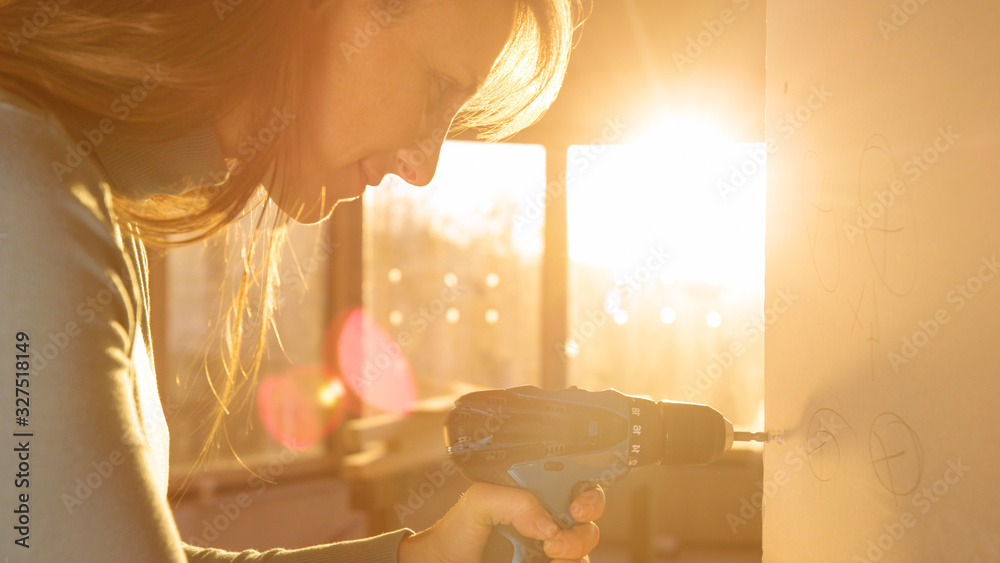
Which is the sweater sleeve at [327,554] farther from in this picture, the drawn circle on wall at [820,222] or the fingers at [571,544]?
the drawn circle on wall at [820,222]

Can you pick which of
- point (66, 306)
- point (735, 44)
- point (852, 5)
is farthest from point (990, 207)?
point (735, 44)

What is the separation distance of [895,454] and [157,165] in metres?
0.63

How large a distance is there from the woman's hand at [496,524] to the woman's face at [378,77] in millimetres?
366

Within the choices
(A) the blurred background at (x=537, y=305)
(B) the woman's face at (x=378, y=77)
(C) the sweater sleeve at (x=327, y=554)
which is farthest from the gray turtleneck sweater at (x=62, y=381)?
(A) the blurred background at (x=537, y=305)

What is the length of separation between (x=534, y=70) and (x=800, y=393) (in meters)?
0.53

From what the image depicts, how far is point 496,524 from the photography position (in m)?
0.75

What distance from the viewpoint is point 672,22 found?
216 centimetres

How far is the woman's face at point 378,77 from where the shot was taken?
64 centimetres

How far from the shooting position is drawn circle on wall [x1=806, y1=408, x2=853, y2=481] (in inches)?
24.0

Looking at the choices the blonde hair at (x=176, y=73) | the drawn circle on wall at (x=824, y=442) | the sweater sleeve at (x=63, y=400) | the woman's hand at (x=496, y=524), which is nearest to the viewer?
the sweater sleeve at (x=63, y=400)

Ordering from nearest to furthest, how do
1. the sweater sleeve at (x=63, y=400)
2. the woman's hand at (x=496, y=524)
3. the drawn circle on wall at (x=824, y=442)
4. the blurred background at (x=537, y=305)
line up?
1. the sweater sleeve at (x=63, y=400)
2. the drawn circle on wall at (x=824, y=442)
3. the woman's hand at (x=496, y=524)
4. the blurred background at (x=537, y=305)

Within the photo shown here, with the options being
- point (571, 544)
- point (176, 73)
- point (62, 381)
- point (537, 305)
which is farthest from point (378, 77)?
point (537, 305)

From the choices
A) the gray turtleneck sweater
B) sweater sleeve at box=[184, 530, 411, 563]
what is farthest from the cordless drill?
the gray turtleneck sweater

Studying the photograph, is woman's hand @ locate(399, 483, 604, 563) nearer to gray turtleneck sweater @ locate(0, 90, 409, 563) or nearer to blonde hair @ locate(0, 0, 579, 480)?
blonde hair @ locate(0, 0, 579, 480)
